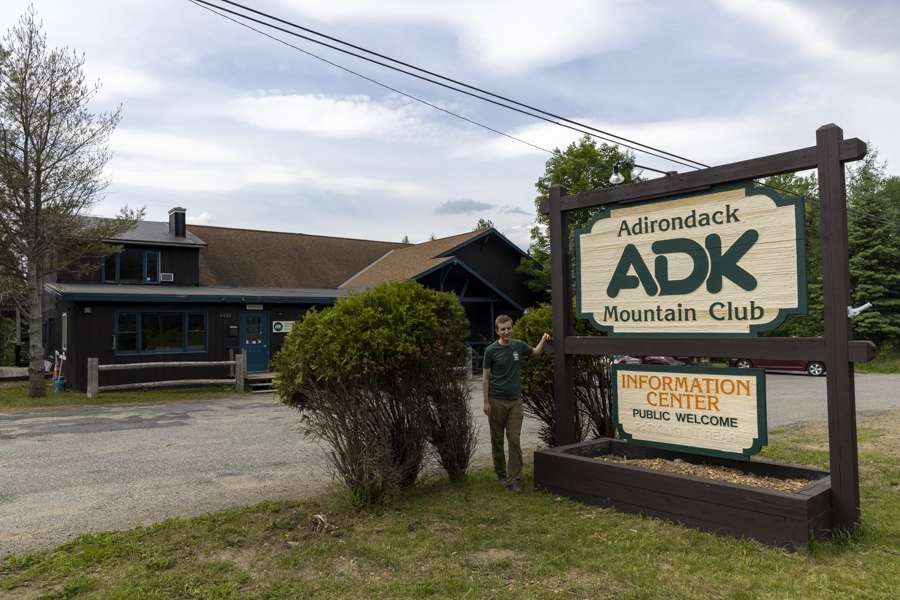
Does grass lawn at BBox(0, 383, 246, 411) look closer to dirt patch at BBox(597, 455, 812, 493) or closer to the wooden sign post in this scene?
the wooden sign post

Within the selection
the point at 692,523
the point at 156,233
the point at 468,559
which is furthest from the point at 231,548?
the point at 156,233

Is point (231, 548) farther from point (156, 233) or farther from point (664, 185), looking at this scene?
point (156, 233)

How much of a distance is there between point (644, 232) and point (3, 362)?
33.3m

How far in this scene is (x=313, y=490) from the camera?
6.32 m

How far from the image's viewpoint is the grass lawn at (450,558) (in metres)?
3.75

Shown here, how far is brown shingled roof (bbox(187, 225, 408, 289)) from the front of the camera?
24.5 metres

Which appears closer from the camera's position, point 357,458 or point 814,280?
point 357,458

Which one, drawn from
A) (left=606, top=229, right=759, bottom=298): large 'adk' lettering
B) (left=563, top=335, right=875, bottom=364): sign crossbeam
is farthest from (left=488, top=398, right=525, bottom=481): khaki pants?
(left=606, top=229, right=759, bottom=298): large 'adk' lettering

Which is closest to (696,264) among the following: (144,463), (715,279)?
(715,279)

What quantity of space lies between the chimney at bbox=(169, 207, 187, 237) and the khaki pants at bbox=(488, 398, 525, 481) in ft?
65.6

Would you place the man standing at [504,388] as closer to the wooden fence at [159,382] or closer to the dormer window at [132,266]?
the wooden fence at [159,382]

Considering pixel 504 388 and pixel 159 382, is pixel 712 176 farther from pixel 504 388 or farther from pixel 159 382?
pixel 159 382

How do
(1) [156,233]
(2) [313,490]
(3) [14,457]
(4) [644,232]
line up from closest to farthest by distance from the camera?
(4) [644,232] < (2) [313,490] < (3) [14,457] < (1) [156,233]

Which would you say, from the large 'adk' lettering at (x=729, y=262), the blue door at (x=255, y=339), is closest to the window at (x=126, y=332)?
the blue door at (x=255, y=339)
